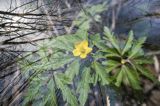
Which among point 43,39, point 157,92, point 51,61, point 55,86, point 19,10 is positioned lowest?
point 157,92

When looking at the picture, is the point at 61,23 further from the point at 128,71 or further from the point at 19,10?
the point at 128,71

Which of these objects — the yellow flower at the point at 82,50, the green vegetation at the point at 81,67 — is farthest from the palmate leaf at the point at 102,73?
the yellow flower at the point at 82,50

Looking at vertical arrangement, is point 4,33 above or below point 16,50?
above

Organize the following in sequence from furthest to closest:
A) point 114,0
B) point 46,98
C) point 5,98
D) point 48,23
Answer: point 114,0 < point 48,23 < point 5,98 < point 46,98

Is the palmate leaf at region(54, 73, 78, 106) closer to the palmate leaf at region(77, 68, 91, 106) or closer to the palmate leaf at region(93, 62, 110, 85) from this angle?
the palmate leaf at region(77, 68, 91, 106)

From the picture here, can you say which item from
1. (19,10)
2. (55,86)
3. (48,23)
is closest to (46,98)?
(55,86)

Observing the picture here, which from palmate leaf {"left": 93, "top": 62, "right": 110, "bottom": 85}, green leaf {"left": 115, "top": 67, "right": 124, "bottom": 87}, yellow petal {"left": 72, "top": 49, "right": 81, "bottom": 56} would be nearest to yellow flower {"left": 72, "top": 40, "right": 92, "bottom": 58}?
yellow petal {"left": 72, "top": 49, "right": 81, "bottom": 56}
